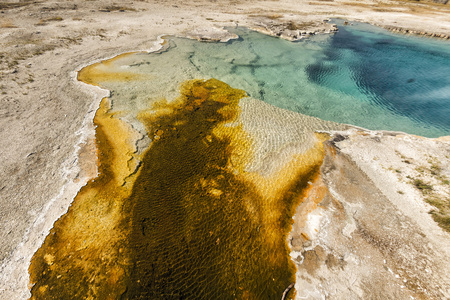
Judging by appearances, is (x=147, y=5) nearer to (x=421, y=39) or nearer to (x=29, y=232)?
(x=29, y=232)

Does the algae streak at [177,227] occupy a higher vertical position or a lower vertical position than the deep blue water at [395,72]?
lower

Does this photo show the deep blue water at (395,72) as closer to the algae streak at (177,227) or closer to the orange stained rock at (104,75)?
the algae streak at (177,227)

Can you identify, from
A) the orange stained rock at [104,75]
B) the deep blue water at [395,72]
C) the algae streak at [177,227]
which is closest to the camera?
the algae streak at [177,227]

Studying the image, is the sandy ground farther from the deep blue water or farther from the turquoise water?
the deep blue water

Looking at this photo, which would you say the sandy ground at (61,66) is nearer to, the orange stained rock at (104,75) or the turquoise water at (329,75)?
the orange stained rock at (104,75)

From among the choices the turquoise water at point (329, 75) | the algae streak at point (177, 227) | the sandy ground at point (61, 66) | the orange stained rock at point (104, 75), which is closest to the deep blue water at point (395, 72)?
the turquoise water at point (329, 75)

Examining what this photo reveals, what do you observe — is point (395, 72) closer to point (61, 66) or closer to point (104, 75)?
point (104, 75)

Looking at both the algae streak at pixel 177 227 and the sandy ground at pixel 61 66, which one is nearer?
the algae streak at pixel 177 227

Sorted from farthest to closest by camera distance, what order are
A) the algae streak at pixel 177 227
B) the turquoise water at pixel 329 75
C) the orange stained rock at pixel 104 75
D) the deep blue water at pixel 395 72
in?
the deep blue water at pixel 395 72, the orange stained rock at pixel 104 75, the turquoise water at pixel 329 75, the algae streak at pixel 177 227
